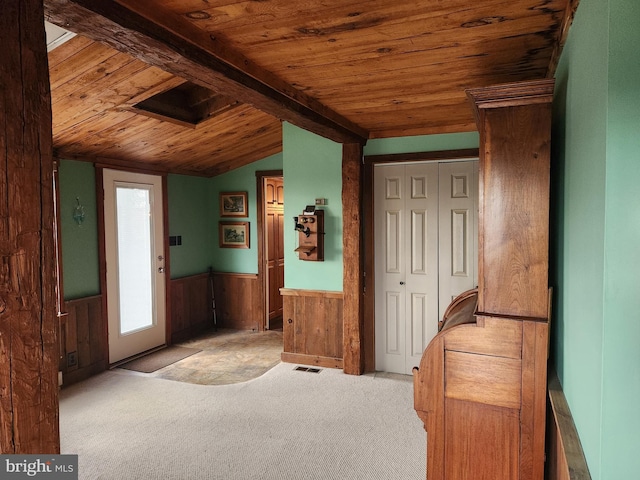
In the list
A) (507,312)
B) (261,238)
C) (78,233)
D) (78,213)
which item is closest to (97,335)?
(78,233)

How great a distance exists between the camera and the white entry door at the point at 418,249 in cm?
395

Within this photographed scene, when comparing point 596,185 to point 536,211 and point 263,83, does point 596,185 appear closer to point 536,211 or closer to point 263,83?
point 536,211

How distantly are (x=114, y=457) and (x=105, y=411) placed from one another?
0.77 metres

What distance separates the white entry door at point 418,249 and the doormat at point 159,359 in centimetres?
222

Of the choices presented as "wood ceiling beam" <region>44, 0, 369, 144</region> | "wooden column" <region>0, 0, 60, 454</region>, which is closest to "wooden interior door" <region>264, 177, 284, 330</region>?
"wood ceiling beam" <region>44, 0, 369, 144</region>

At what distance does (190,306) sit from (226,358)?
4.02ft

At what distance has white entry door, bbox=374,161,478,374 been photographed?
156 inches

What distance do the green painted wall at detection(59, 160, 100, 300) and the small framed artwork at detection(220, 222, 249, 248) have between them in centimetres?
193

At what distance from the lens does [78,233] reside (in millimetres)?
4242

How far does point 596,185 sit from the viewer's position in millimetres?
1208

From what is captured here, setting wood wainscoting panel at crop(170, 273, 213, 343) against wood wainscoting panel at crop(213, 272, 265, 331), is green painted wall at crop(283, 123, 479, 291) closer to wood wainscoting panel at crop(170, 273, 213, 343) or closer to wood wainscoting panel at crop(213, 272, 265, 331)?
wood wainscoting panel at crop(213, 272, 265, 331)

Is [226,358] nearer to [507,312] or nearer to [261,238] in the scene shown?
[261,238]

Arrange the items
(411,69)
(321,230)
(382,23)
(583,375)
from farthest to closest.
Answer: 1. (321,230)
2. (411,69)
3. (382,23)
4. (583,375)

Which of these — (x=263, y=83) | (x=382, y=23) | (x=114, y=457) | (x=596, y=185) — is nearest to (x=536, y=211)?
(x=596, y=185)
